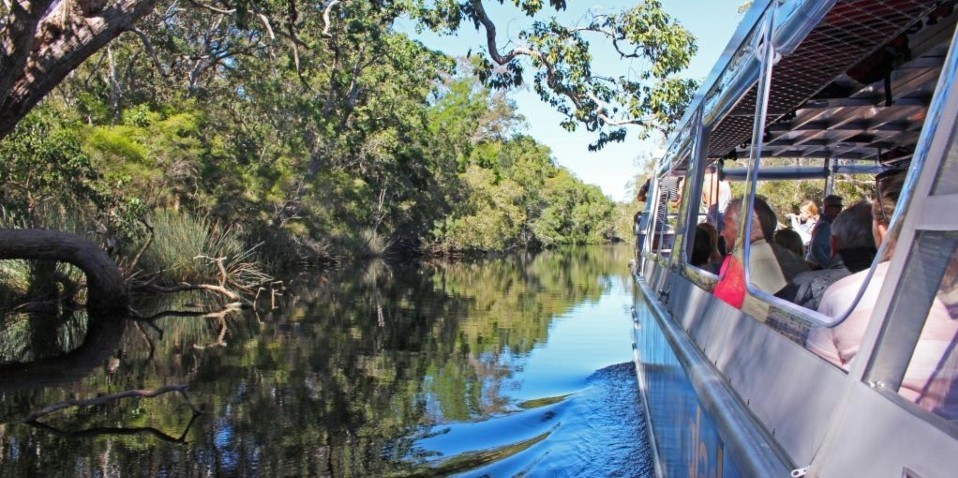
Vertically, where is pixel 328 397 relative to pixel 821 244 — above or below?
below

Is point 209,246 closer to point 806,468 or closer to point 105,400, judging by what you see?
point 105,400

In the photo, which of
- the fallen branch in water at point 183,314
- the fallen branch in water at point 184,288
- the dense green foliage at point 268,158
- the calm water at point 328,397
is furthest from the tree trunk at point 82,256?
A: the dense green foliage at point 268,158

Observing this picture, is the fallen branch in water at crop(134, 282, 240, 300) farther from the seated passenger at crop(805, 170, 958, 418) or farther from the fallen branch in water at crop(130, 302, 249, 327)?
the seated passenger at crop(805, 170, 958, 418)

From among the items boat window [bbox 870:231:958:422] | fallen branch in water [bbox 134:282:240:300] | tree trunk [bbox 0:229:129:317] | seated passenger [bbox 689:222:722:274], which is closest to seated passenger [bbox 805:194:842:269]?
seated passenger [bbox 689:222:722:274]

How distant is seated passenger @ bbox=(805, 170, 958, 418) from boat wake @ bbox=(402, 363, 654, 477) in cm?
381

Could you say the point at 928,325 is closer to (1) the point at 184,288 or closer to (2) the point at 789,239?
(2) the point at 789,239

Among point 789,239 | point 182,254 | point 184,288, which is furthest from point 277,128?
point 789,239

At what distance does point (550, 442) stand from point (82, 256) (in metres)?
8.85

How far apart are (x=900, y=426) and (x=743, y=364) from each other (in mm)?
1297

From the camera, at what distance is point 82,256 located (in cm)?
1274

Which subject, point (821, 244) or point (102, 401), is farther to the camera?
point (102, 401)

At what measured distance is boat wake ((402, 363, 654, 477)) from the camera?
6109 millimetres

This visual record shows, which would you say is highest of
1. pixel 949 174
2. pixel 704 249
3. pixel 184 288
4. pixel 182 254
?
pixel 949 174

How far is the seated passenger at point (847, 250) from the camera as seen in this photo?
3125 millimetres
